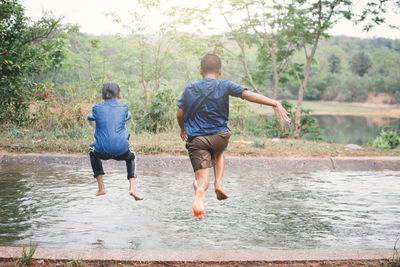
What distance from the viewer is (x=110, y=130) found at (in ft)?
18.0

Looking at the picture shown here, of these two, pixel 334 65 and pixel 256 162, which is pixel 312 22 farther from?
pixel 334 65

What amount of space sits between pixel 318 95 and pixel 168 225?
61054 millimetres

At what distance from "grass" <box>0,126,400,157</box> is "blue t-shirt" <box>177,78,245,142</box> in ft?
16.6

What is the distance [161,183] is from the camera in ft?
25.9

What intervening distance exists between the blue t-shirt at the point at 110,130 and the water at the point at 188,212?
0.90 m

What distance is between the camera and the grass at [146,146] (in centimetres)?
990

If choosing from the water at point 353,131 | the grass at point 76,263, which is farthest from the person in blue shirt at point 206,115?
the water at point 353,131

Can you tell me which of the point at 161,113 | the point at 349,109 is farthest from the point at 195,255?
the point at 349,109

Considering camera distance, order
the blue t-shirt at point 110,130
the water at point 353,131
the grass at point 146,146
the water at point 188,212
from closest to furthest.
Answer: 1. the water at point 188,212
2. the blue t-shirt at point 110,130
3. the grass at point 146,146
4. the water at point 353,131

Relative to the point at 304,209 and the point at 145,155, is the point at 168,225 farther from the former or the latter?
the point at 145,155

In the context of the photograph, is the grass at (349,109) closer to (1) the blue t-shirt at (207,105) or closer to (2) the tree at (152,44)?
(2) the tree at (152,44)

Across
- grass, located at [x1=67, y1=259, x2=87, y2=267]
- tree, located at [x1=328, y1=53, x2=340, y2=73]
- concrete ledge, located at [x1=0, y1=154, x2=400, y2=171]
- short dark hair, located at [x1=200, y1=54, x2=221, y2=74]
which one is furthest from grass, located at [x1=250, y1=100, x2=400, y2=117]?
grass, located at [x1=67, y1=259, x2=87, y2=267]

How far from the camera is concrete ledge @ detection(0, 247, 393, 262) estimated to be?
365cm

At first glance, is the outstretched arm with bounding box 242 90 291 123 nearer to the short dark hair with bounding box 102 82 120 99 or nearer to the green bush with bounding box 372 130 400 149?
the short dark hair with bounding box 102 82 120 99
